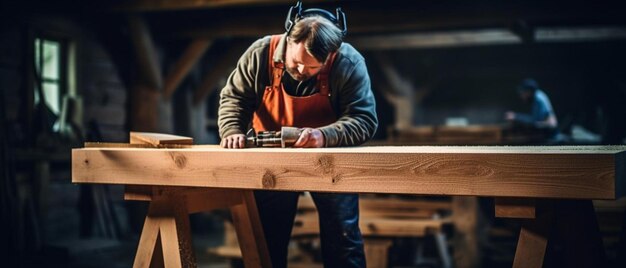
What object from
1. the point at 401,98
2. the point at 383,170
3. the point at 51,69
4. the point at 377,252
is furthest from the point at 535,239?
the point at 401,98

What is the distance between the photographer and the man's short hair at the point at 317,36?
2916mm

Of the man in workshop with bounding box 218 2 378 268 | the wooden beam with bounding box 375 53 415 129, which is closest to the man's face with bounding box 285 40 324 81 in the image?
the man in workshop with bounding box 218 2 378 268

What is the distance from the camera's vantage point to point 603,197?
199 centimetres

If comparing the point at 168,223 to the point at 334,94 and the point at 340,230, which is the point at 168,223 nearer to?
the point at 340,230

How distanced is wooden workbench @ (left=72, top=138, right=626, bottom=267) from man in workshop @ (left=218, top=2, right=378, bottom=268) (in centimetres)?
34

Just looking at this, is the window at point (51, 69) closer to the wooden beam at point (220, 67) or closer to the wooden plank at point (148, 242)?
the wooden beam at point (220, 67)

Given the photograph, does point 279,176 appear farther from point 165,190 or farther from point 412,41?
point 412,41

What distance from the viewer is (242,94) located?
3350 mm

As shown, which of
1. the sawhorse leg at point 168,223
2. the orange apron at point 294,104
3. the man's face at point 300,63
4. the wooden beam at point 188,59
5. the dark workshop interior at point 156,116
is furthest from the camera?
the wooden beam at point 188,59

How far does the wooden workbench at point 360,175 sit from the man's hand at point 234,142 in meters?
0.22

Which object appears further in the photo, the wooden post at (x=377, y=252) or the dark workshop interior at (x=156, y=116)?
the dark workshop interior at (x=156, y=116)

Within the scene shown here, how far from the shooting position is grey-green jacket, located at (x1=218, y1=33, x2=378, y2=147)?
3156 millimetres

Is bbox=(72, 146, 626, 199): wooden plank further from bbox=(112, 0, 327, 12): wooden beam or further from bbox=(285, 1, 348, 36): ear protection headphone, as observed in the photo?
bbox=(112, 0, 327, 12): wooden beam

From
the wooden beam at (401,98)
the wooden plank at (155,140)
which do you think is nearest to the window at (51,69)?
the wooden plank at (155,140)
